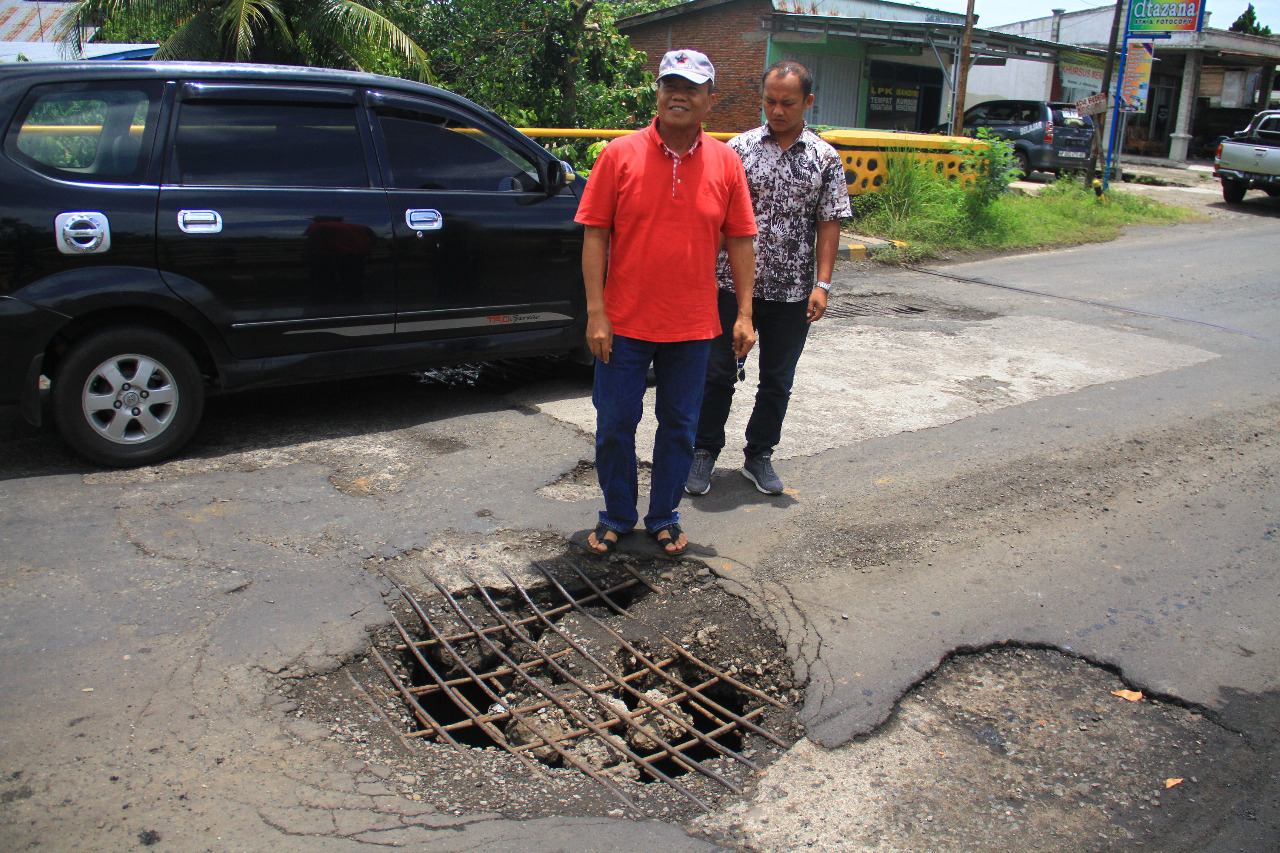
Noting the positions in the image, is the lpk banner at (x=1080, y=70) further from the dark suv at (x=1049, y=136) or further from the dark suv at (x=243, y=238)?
the dark suv at (x=243, y=238)

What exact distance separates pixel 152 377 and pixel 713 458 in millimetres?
2657

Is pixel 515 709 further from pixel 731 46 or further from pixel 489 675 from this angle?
pixel 731 46

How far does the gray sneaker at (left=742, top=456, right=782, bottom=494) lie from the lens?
4520 mm

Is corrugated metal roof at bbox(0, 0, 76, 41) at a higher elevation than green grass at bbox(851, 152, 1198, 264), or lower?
higher

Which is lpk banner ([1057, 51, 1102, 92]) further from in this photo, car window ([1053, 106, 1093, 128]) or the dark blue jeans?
the dark blue jeans

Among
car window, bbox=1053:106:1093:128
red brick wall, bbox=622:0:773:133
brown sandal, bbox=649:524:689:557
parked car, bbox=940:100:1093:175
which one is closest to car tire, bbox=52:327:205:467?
brown sandal, bbox=649:524:689:557

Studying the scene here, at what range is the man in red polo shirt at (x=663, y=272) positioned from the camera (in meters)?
3.47

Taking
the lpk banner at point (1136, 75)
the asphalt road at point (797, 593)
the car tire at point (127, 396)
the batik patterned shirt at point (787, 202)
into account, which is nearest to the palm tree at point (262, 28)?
the asphalt road at point (797, 593)

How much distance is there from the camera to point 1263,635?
11.4 feet

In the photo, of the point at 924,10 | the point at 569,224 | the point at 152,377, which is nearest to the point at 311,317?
the point at 152,377

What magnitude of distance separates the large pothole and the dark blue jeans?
872 mm

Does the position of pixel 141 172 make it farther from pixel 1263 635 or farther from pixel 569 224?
pixel 1263 635

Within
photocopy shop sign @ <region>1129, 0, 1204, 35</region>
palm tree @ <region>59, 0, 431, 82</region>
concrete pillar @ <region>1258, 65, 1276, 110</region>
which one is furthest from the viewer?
concrete pillar @ <region>1258, 65, 1276, 110</region>

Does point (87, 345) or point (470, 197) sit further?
point (470, 197)
